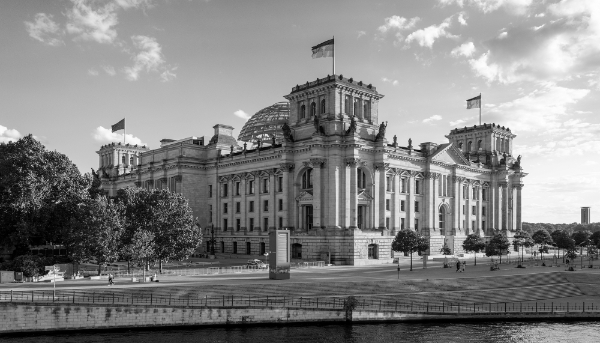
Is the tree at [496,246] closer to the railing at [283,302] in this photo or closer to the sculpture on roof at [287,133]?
the railing at [283,302]

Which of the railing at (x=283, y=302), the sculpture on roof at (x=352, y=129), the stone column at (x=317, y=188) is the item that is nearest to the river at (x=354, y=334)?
the railing at (x=283, y=302)

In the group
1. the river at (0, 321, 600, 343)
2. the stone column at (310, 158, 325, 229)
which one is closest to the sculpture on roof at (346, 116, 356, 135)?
the stone column at (310, 158, 325, 229)

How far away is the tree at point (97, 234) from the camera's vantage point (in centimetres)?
6681

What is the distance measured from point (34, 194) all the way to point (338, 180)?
151ft

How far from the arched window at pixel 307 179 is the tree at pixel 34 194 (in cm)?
3826

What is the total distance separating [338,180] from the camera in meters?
94.4

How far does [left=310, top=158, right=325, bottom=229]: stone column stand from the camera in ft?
310

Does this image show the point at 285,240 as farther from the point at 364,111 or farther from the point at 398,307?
the point at 364,111

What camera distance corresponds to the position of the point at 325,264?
89875 millimetres

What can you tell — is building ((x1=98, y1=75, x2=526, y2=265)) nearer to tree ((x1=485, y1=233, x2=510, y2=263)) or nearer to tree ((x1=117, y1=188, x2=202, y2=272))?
tree ((x1=485, y1=233, x2=510, y2=263))

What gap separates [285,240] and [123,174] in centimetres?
9191

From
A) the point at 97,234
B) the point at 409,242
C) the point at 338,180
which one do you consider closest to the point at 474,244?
the point at 409,242

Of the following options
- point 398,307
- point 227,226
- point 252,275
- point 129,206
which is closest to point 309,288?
point 398,307

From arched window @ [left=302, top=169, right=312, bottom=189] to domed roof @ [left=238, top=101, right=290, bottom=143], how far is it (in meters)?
35.1
